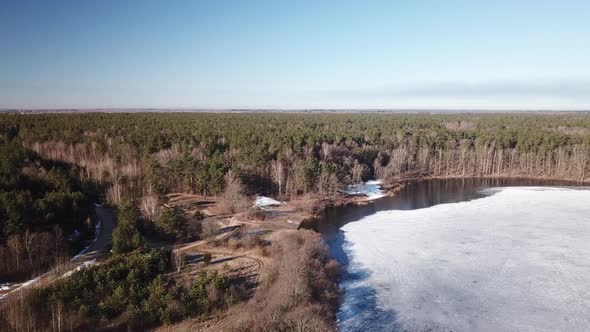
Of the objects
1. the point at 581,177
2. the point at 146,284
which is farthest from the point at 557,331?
the point at 581,177

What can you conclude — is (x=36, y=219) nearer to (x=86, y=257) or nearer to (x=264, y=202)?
(x=86, y=257)

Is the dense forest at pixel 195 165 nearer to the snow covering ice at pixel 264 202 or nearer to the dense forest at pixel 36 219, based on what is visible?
the dense forest at pixel 36 219

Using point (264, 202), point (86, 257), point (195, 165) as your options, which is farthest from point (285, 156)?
point (86, 257)

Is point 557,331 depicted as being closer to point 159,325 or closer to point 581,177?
point 159,325

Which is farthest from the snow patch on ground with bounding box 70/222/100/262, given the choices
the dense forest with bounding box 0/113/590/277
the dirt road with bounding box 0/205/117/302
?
the dense forest with bounding box 0/113/590/277

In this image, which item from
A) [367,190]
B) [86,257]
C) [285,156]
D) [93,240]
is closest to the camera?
[86,257]

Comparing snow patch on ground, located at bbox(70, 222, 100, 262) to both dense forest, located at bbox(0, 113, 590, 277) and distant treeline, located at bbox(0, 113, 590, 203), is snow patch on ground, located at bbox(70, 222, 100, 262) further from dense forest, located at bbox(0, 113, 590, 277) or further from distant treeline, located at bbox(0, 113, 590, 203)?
distant treeline, located at bbox(0, 113, 590, 203)
